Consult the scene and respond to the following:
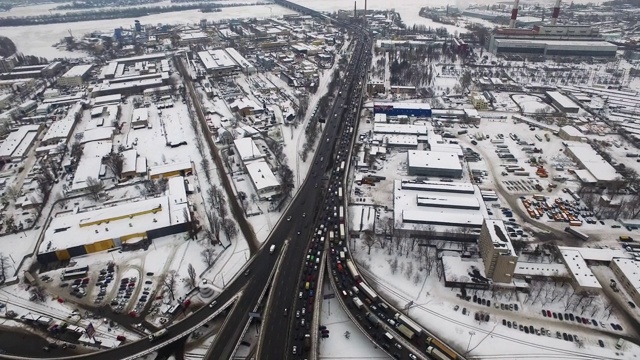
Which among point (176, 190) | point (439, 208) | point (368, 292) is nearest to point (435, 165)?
point (439, 208)

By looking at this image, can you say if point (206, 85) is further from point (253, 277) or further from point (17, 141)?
point (253, 277)

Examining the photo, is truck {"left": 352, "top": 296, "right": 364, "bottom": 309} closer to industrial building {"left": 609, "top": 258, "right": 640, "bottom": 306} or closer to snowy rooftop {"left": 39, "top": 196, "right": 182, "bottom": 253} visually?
snowy rooftop {"left": 39, "top": 196, "right": 182, "bottom": 253}

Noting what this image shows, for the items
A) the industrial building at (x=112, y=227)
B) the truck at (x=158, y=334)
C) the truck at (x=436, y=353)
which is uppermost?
the industrial building at (x=112, y=227)

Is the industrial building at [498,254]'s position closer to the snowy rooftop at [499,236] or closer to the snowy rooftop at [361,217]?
the snowy rooftop at [499,236]

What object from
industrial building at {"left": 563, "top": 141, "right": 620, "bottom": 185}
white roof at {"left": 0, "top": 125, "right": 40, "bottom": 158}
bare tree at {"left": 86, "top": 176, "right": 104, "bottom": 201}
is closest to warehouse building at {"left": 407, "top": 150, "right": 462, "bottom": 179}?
industrial building at {"left": 563, "top": 141, "right": 620, "bottom": 185}

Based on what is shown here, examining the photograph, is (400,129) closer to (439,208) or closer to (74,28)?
(439,208)

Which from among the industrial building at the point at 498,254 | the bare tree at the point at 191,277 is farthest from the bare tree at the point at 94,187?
the industrial building at the point at 498,254
